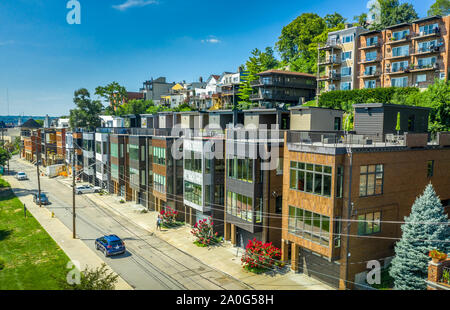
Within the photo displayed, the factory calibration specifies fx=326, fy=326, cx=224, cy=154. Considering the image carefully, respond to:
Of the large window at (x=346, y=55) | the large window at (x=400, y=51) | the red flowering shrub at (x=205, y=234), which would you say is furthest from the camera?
the large window at (x=346, y=55)

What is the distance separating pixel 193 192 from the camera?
→ 1345 inches

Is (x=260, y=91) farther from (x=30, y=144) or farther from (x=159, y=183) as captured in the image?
(x=30, y=144)

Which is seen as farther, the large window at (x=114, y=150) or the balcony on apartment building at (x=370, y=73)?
the balcony on apartment building at (x=370, y=73)

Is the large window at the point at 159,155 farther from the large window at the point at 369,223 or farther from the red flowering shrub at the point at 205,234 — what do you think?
the large window at the point at 369,223

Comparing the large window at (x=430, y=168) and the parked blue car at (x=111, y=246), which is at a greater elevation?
the large window at (x=430, y=168)

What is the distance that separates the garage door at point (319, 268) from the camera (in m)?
22.7

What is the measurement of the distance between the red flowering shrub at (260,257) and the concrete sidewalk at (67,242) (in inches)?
352

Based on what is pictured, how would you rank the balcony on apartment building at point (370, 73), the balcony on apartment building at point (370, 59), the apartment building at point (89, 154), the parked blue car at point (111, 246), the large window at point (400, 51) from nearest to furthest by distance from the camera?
the parked blue car at point (111, 246), the large window at point (400, 51), the balcony on apartment building at point (370, 59), the balcony on apartment building at point (370, 73), the apartment building at point (89, 154)

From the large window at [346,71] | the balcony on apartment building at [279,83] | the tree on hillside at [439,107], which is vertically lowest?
the tree on hillside at [439,107]

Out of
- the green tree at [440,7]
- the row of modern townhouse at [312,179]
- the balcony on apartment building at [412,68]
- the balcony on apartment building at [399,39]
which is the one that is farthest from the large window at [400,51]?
the green tree at [440,7]

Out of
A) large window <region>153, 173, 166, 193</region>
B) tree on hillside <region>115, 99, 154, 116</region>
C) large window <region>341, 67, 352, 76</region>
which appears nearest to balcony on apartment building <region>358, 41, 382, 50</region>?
large window <region>341, 67, 352, 76</region>

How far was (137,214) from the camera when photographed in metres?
43.2

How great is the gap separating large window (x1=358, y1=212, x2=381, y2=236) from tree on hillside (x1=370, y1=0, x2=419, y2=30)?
189 ft
